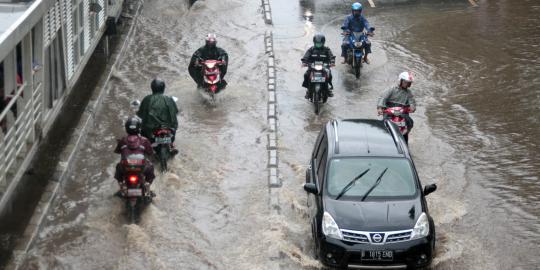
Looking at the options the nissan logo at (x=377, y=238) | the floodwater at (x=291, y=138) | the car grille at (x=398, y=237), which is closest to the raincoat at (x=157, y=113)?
the floodwater at (x=291, y=138)

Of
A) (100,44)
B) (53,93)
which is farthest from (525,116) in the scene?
(100,44)

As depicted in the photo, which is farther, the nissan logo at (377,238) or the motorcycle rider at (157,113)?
the motorcycle rider at (157,113)

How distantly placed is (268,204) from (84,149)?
3.88 metres

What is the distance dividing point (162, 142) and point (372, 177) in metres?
3.98

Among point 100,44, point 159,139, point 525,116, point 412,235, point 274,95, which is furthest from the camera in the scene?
point 100,44

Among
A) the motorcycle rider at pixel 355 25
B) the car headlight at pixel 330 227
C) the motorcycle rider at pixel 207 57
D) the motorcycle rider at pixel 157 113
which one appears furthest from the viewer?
the motorcycle rider at pixel 355 25

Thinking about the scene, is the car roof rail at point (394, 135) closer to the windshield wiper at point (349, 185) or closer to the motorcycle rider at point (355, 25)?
the windshield wiper at point (349, 185)

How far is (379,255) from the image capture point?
1145cm

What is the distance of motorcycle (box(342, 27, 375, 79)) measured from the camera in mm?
20469

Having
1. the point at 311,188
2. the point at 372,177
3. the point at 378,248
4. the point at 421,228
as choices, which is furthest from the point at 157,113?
the point at 421,228

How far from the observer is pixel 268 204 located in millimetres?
14148

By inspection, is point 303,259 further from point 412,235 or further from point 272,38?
point 272,38

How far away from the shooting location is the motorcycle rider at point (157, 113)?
14938mm

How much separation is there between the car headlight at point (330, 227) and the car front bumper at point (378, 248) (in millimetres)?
74
